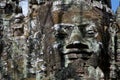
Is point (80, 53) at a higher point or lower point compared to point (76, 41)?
lower

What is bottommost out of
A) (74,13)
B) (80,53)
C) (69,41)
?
(80,53)

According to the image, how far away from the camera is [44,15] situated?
510 centimetres

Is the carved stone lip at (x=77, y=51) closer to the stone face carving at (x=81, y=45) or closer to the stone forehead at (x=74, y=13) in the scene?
the stone face carving at (x=81, y=45)

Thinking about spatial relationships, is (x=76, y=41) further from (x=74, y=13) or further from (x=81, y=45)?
(x=74, y=13)

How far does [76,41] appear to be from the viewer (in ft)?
14.9

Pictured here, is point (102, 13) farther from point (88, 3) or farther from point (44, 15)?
point (44, 15)

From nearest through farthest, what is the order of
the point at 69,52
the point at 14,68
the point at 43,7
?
the point at 69,52
the point at 43,7
the point at 14,68

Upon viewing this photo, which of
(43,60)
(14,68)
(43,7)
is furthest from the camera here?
(14,68)

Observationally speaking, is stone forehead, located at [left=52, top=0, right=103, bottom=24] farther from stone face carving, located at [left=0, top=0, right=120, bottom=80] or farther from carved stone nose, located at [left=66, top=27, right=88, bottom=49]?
carved stone nose, located at [left=66, top=27, right=88, bottom=49]

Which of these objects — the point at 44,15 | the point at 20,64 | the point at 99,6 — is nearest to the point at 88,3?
the point at 99,6

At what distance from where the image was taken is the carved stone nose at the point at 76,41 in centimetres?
452

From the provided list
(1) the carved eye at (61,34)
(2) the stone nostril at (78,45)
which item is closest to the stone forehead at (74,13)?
(1) the carved eye at (61,34)

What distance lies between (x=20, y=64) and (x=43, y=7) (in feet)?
3.55

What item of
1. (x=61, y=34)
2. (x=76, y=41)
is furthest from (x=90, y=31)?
(x=61, y=34)
